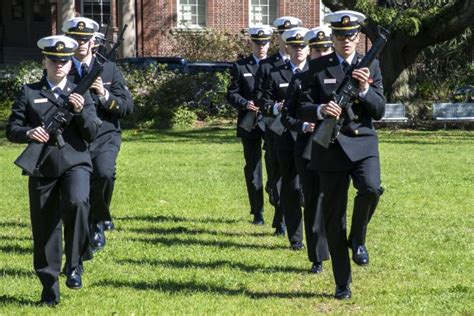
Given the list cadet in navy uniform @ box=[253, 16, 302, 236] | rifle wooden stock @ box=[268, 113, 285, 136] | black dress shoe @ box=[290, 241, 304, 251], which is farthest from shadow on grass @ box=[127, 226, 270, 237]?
rifle wooden stock @ box=[268, 113, 285, 136]

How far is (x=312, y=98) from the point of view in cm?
923

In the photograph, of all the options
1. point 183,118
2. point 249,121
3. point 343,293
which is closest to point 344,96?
point 343,293

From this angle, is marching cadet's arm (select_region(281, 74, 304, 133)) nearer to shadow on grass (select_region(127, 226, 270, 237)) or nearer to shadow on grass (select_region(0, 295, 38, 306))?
shadow on grass (select_region(127, 226, 270, 237))

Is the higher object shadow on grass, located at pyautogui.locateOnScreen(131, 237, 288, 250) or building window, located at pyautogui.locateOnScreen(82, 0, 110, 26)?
building window, located at pyautogui.locateOnScreen(82, 0, 110, 26)

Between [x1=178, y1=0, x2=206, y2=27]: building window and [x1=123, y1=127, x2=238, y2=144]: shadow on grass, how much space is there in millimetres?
15179

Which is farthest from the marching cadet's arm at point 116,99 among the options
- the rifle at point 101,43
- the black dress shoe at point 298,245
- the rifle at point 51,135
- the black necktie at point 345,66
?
the black necktie at point 345,66

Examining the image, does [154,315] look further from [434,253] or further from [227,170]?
[227,170]

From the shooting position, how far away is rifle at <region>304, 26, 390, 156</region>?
8.61m

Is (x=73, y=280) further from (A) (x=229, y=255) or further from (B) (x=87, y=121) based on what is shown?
(A) (x=229, y=255)

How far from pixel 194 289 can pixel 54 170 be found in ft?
5.87

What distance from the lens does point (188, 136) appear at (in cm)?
2772

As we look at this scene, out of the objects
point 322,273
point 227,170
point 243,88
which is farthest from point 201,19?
point 322,273

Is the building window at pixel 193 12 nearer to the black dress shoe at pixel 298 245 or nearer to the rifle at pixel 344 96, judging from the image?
the black dress shoe at pixel 298 245

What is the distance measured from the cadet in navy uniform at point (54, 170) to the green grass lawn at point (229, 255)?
448 mm
